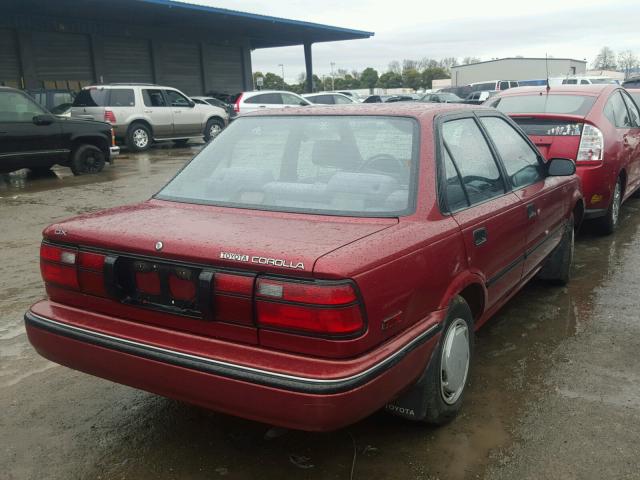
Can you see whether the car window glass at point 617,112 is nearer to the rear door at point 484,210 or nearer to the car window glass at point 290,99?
the rear door at point 484,210

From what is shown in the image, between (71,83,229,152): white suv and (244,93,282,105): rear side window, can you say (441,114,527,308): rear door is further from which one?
(244,93,282,105): rear side window

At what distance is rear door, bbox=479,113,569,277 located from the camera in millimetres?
3688

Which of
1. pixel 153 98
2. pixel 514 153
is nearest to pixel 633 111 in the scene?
pixel 514 153

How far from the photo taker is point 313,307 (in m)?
2.13

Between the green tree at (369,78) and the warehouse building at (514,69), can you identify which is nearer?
the warehouse building at (514,69)

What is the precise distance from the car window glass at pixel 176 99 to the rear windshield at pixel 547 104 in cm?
1225

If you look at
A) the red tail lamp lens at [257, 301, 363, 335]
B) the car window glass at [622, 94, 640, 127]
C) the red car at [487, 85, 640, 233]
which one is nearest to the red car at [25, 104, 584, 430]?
the red tail lamp lens at [257, 301, 363, 335]

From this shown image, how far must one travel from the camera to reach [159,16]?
25906mm

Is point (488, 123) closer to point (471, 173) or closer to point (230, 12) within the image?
point (471, 173)

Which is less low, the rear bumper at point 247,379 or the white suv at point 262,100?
the white suv at point 262,100

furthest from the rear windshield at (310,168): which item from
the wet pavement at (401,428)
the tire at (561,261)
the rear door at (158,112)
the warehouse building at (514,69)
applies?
the warehouse building at (514,69)

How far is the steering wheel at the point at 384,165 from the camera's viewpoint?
2.86m

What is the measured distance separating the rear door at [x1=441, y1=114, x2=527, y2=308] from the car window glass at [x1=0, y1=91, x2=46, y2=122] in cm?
930

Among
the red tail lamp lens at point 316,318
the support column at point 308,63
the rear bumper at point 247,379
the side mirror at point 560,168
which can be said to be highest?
the support column at point 308,63
